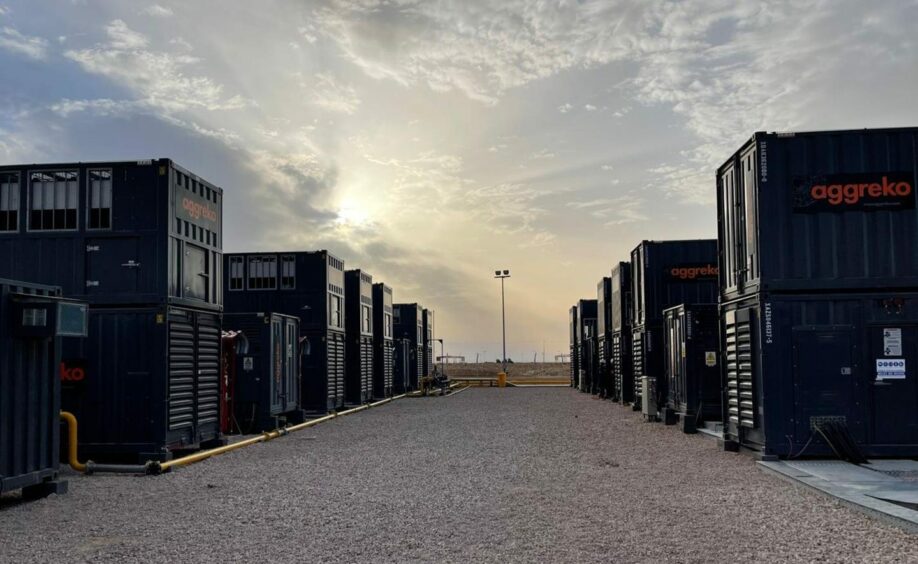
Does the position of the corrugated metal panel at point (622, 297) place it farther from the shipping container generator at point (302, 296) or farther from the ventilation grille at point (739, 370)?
the ventilation grille at point (739, 370)

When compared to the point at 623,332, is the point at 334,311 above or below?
above

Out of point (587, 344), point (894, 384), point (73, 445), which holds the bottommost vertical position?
point (73, 445)

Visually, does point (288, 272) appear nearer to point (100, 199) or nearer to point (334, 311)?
point (334, 311)

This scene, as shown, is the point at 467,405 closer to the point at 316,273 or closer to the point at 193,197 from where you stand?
the point at 316,273

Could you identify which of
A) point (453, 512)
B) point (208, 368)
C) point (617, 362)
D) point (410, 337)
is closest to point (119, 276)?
point (208, 368)

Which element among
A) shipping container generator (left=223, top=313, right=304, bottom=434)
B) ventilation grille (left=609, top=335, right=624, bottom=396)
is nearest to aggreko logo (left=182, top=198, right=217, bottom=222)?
shipping container generator (left=223, top=313, right=304, bottom=434)

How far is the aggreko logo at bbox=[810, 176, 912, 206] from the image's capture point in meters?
12.8

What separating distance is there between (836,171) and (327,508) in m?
9.49

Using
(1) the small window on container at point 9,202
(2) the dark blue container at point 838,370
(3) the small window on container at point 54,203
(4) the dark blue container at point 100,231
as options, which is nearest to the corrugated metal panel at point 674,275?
(2) the dark blue container at point 838,370

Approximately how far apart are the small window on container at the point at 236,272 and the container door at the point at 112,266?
37.4ft

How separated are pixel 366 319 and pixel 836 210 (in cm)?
2116

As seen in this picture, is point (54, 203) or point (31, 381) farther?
point (54, 203)

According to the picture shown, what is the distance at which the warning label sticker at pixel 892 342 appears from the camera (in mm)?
12539

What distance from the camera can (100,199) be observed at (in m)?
14.1
